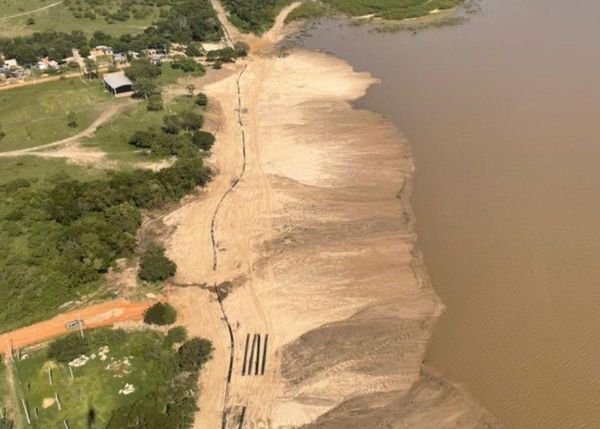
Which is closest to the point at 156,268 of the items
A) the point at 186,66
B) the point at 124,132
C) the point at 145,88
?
the point at 124,132

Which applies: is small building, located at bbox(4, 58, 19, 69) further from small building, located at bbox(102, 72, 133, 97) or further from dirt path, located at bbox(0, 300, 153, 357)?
dirt path, located at bbox(0, 300, 153, 357)

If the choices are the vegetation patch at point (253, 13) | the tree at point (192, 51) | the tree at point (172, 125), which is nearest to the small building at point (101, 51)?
the tree at point (192, 51)

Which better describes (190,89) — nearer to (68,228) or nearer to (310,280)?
(68,228)

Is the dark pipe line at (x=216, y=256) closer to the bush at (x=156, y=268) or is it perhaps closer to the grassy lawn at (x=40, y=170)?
the bush at (x=156, y=268)

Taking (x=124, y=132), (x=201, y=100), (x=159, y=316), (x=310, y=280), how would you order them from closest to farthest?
(x=159, y=316), (x=310, y=280), (x=124, y=132), (x=201, y=100)

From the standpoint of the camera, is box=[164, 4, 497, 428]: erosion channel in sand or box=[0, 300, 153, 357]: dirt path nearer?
box=[164, 4, 497, 428]: erosion channel in sand

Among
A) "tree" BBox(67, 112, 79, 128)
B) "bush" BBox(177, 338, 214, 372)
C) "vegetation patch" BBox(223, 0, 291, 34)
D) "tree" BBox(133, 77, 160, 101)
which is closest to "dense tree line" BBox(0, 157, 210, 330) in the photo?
"bush" BBox(177, 338, 214, 372)
